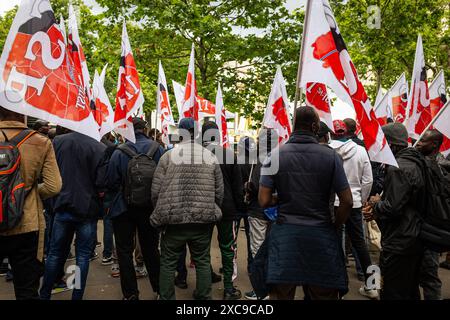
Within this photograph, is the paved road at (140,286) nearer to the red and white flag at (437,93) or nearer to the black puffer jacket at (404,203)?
the black puffer jacket at (404,203)

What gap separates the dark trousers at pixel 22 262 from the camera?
3283 mm

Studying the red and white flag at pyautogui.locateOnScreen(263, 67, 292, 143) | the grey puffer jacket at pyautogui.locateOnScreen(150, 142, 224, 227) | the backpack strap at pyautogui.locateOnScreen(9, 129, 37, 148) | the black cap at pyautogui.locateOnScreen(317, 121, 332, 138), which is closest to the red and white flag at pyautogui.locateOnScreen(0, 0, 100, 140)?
the backpack strap at pyautogui.locateOnScreen(9, 129, 37, 148)

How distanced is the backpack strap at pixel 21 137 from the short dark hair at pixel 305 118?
6.89 feet

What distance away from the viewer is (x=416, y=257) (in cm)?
371

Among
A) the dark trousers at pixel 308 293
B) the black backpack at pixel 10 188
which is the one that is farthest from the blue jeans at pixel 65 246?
the dark trousers at pixel 308 293

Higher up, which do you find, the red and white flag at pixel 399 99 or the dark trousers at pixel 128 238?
the red and white flag at pixel 399 99

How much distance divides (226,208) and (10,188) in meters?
2.54

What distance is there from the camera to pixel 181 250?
4.38 m

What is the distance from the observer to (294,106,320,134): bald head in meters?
3.42

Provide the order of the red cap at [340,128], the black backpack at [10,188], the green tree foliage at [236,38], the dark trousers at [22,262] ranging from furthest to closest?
the green tree foliage at [236,38] < the red cap at [340,128] < the dark trousers at [22,262] < the black backpack at [10,188]

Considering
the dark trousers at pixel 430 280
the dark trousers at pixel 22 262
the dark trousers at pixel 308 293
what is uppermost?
the dark trousers at pixel 22 262

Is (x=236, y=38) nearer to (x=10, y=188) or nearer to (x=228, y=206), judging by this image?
(x=228, y=206)

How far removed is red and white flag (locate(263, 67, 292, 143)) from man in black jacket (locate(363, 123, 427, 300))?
1.75 meters
